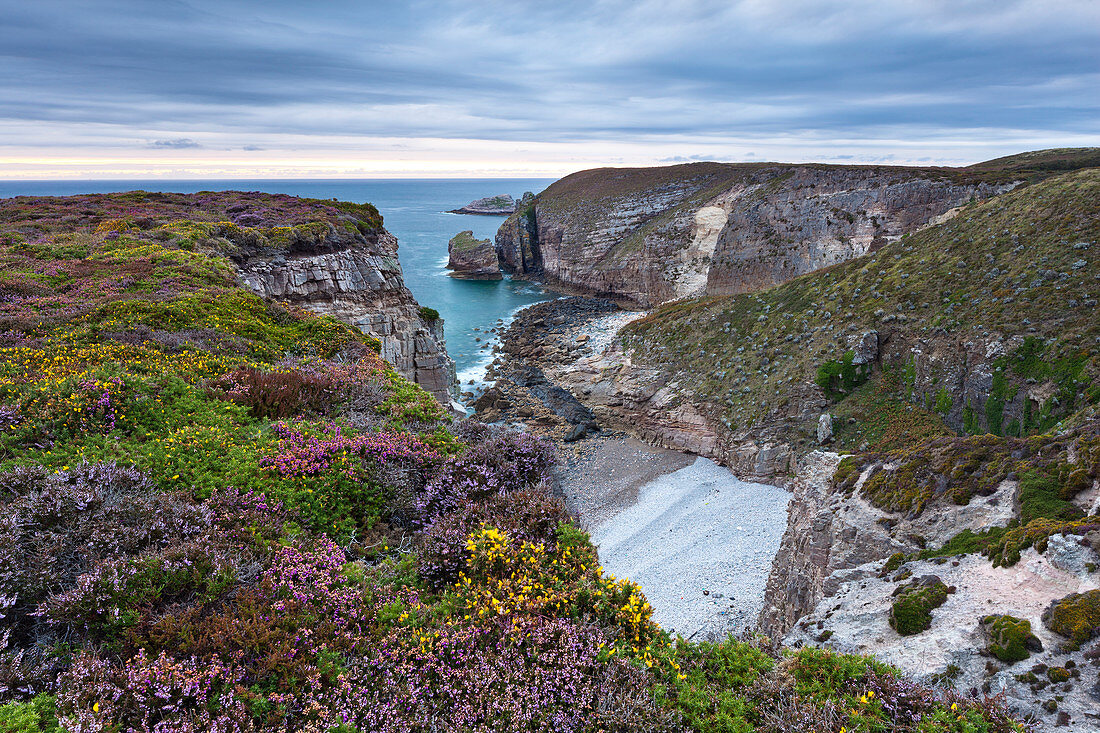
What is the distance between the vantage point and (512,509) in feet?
25.1

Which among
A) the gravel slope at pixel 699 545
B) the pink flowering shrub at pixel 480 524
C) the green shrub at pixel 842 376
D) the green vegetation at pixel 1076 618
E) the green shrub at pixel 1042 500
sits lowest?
the gravel slope at pixel 699 545

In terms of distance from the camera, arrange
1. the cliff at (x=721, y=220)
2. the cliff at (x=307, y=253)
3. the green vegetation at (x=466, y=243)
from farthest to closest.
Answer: the green vegetation at (x=466, y=243) → the cliff at (x=721, y=220) → the cliff at (x=307, y=253)

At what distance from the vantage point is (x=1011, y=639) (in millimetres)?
6727

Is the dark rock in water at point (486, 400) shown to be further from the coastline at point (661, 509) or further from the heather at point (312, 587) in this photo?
the heather at point (312, 587)

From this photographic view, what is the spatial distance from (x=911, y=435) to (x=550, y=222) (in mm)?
76513

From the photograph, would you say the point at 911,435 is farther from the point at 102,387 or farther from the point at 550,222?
the point at 550,222

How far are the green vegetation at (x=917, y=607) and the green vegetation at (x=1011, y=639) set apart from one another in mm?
937

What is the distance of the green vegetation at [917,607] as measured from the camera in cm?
799

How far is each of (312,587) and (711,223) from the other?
234 ft

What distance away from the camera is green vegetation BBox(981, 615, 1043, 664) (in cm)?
660

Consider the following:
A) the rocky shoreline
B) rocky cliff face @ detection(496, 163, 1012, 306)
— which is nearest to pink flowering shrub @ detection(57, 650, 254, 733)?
the rocky shoreline

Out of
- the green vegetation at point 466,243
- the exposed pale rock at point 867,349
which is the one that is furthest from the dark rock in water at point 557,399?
the green vegetation at point 466,243

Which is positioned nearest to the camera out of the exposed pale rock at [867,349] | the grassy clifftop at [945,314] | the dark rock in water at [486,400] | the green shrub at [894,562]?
the green shrub at [894,562]

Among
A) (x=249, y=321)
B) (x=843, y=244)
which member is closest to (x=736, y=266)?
(x=843, y=244)
